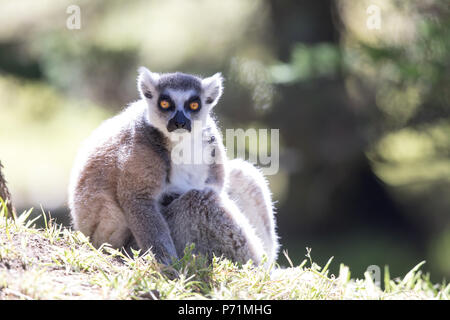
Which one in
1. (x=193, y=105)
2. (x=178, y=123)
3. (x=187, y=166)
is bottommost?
(x=187, y=166)

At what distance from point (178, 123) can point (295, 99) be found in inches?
263

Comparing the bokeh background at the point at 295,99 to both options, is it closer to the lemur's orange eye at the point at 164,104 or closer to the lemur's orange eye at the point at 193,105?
the lemur's orange eye at the point at 193,105

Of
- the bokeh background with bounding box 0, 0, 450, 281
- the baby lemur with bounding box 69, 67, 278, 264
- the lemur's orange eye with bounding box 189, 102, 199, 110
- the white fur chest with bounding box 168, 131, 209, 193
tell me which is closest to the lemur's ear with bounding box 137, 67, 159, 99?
the baby lemur with bounding box 69, 67, 278, 264

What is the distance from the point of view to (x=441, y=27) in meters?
7.80

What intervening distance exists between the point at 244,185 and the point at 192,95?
1100 millimetres

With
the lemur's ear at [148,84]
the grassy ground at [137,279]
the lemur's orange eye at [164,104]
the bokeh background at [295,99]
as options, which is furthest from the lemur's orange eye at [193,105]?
the bokeh background at [295,99]

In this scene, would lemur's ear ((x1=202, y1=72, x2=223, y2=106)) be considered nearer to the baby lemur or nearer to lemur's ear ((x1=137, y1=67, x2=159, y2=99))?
the baby lemur

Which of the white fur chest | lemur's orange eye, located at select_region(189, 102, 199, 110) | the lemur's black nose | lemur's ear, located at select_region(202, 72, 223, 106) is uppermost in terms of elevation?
lemur's ear, located at select_region(202, 72, 223, 106)

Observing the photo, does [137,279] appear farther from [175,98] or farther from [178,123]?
[175,98]

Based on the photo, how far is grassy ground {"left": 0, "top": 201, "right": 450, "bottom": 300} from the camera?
3.19 metres

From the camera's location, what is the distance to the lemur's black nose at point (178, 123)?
4809 mm

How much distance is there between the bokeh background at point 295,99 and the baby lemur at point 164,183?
4548 millimetres

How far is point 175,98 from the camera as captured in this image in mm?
5148

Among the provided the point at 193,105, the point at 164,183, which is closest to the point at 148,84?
the point at 193,105
